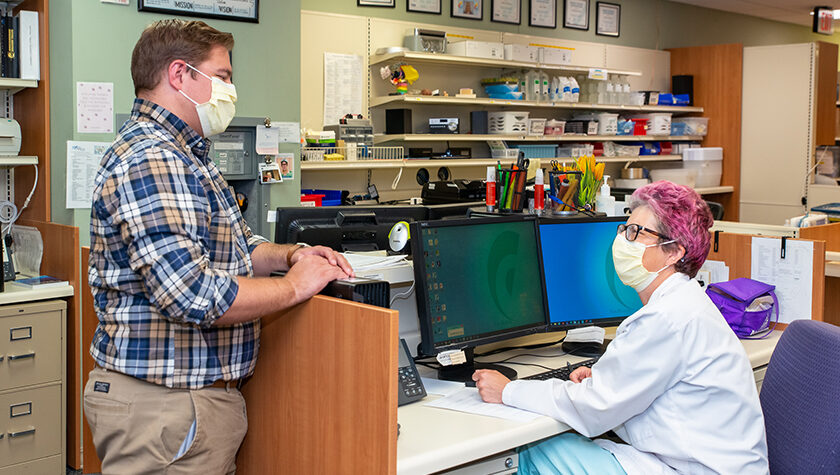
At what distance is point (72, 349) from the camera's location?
3432 mm

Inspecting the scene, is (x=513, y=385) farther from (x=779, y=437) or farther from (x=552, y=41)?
(x=552, y=41)

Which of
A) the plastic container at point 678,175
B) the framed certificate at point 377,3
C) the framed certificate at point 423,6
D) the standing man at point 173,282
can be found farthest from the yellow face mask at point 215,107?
the plastic container at point 678,175

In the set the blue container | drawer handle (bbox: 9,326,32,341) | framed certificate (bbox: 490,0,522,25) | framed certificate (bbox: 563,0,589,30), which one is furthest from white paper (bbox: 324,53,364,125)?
drawer handle (bbox: 9,326,32,341)

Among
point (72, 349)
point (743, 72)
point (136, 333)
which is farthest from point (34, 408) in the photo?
point (743, 72)

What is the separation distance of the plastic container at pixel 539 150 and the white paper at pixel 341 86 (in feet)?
4.83

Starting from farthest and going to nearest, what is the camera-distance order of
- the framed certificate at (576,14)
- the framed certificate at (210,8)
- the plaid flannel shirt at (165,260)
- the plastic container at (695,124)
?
the plastic container at (695,124), the framed certificate at (576,14), the framed certificate at (210,8), the plaid flannel shirt at (165,260)

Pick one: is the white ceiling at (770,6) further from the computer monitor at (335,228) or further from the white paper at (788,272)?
the computer monitor at (335,228)

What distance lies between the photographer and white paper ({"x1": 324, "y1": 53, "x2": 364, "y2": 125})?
16.8 feet

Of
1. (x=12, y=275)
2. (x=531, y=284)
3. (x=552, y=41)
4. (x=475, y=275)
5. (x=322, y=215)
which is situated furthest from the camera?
(x=552, y=41)

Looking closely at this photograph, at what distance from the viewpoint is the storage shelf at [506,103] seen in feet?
17.0

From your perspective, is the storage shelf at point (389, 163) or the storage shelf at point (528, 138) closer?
the storage shelf at point (389, 163)

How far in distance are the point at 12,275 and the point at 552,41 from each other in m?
4.64

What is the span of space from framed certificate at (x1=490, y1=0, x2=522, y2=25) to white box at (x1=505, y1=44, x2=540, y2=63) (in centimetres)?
42

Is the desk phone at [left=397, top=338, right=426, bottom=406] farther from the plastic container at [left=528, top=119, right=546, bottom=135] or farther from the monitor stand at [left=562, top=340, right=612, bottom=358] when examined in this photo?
the plastic container at [left=528, top=119, right=546, bottom=135]
